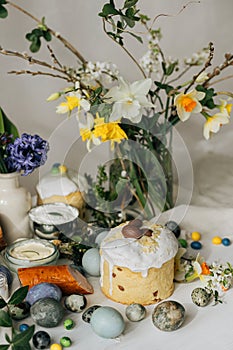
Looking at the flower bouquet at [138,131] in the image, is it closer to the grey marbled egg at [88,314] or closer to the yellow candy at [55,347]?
the grey marbled egg at [88,314]

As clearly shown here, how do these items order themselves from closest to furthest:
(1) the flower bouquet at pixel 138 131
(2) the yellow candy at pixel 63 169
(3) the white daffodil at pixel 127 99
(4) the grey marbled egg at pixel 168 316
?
1. (4) the grey marbled egg at pixel 168 316
2. (3) the white daffodil at pixel 127 99
3. (1) the flower bouquet at pixel 138 131
4. (2) the yellow candy at pixel 63 169

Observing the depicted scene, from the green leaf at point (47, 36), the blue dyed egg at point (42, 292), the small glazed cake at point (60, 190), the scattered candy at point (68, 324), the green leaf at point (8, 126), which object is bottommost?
the scattered candy at point (68, 324)

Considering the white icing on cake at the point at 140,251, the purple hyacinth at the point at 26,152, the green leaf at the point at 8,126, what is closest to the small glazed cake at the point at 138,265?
the white icing on cake at the point at 140,251

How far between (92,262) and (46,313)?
0.58 feet

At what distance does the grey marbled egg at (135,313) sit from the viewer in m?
1.00

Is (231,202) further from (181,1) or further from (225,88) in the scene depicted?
(181,1)

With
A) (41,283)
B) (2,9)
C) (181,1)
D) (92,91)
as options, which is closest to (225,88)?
(181,1)

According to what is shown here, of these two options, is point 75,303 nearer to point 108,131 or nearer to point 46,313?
point 46,313

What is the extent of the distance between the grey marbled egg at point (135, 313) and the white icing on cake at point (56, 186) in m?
0.36

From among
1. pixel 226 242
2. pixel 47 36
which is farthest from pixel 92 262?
pixel 47 36

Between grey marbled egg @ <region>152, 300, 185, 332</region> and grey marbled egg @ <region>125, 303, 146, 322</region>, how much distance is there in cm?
2

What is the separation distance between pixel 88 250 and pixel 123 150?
263mm

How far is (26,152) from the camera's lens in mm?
1174

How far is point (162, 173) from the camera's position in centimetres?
132
